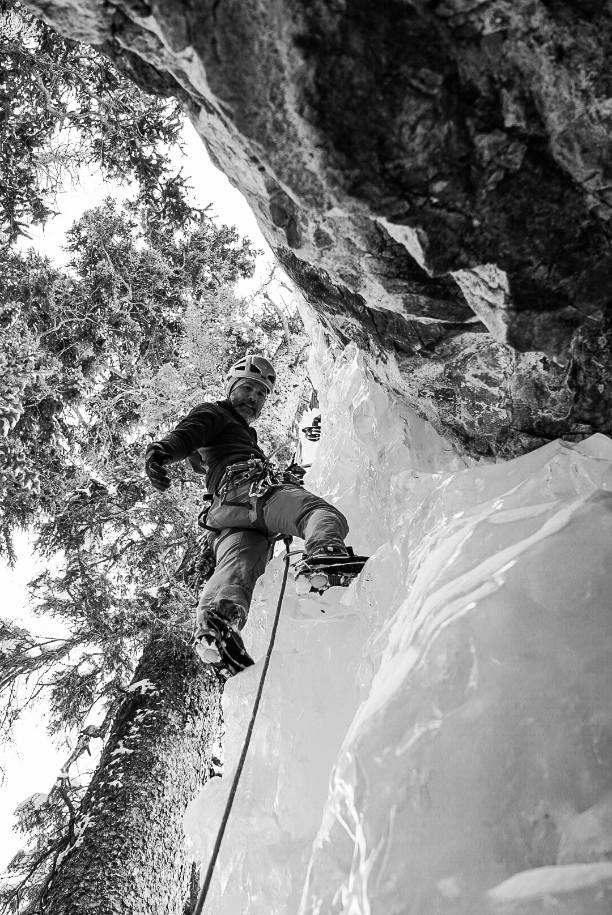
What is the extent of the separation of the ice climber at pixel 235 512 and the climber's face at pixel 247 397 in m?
0.08

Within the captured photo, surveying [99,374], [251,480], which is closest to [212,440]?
[251,480]

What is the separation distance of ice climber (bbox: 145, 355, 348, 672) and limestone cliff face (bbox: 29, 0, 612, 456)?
4.48 ft

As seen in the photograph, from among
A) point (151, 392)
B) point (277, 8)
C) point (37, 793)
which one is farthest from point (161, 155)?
point (37, 793)

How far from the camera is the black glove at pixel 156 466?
341 cm

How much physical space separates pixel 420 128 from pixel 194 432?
2.52 metres

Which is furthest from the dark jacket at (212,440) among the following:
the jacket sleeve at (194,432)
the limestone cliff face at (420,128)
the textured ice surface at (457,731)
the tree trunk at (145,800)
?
the tree trunk at (145,800)

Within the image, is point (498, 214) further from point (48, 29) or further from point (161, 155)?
point (161, 155)

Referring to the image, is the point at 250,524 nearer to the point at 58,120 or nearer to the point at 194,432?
the point at 194,432

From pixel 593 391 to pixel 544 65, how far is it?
49.9 inches

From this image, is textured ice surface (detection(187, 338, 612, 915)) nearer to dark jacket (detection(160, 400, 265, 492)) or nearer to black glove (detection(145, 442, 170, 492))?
black glove (detection(145, 442, 170, 492))

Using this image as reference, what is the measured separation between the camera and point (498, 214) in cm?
186

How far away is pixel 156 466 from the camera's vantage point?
11.2 ft

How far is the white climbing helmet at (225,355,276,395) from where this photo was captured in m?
4.68

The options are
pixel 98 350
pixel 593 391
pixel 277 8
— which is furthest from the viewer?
pixel 98 350
